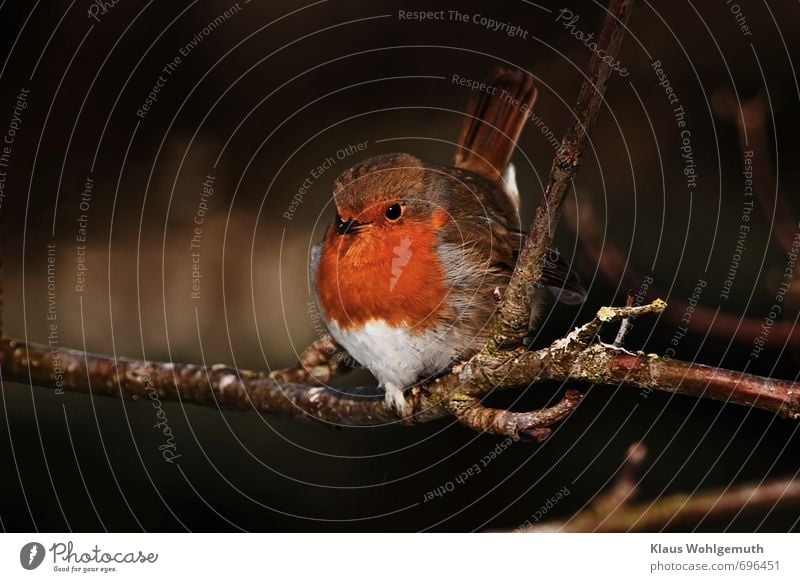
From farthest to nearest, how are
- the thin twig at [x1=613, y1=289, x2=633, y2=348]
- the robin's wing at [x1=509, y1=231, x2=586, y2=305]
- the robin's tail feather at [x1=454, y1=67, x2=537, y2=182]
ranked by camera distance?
the robin's tail feather at [x1=454, y1=67, x2=537, y2=182] < the robin's wing at [x1=509, y1=231, x2=586, y2=305] < the thin twig at [x1=613, y1=289, x2=633, y2=348]

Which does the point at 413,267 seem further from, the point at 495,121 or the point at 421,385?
the point at 495,121

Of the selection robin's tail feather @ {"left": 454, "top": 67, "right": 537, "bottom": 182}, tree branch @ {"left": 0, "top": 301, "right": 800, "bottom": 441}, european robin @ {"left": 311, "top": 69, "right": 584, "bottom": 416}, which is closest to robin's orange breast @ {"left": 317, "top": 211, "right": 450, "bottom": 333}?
european robin @ {"left": 311, "top": 69, "right": 584, "bottom": 416}

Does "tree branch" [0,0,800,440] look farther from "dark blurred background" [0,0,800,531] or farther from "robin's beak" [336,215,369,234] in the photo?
"robin's beak" [336,215,369,234]

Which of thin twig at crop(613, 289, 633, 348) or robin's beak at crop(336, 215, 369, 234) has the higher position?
robin's beak at crop(336, 215, 369, 234)

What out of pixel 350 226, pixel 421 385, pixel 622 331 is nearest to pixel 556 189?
pixel 622 331

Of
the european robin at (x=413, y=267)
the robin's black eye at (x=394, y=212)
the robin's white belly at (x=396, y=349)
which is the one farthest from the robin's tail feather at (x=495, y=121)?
the robin's white belly at (x=396, y=349)

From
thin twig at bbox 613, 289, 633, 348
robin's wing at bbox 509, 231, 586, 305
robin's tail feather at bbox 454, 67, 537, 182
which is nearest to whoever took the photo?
thin twig at bbox 613, 289, 633, 348

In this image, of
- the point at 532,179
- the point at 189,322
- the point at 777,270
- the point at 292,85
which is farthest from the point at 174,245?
the point at 777,270
